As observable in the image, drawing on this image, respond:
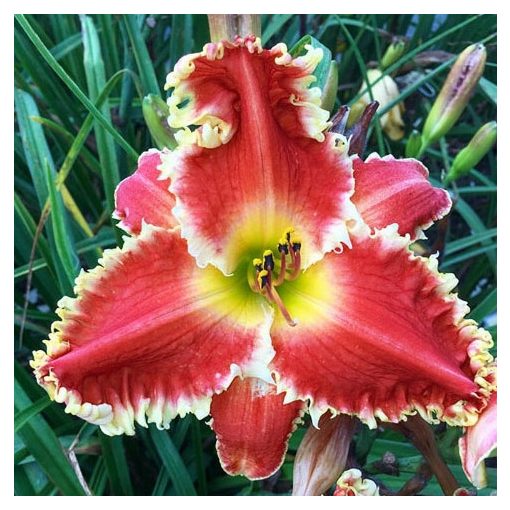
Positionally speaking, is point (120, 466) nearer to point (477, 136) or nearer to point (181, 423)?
point (181, 423)

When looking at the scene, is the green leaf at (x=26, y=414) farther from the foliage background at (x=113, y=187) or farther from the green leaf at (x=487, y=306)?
the green leaf at (x=487, y=306)

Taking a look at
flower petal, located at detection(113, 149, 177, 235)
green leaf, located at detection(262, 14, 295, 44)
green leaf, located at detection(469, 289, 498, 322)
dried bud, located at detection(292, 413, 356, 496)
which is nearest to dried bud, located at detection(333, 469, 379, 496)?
dried bud, located at detection(292, 413, 356, 496)

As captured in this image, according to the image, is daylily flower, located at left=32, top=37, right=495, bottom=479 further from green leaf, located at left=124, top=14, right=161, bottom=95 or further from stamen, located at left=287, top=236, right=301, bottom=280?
green leaf, located at left=124, top=14, right=161, bottom=95

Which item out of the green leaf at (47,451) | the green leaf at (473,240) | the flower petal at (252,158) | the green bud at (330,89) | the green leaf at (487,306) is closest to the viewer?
the flower petal at (252,158)

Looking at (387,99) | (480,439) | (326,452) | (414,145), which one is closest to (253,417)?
(326,452)

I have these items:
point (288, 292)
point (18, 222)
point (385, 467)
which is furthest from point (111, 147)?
point (385, 467)

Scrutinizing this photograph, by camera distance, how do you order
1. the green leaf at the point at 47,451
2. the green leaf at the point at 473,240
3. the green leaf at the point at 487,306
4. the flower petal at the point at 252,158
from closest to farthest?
the flower petal at the point at 252,158
the green leaf at the point at 47,451
the green leaf at the point at 487,306
the green leaf at the point at 473,240

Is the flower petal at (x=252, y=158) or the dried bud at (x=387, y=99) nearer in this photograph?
Answer: the flower petal at (x=252, y=158)

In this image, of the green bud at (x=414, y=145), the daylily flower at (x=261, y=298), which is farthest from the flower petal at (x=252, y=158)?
the green bud at (x=414, y=145)
